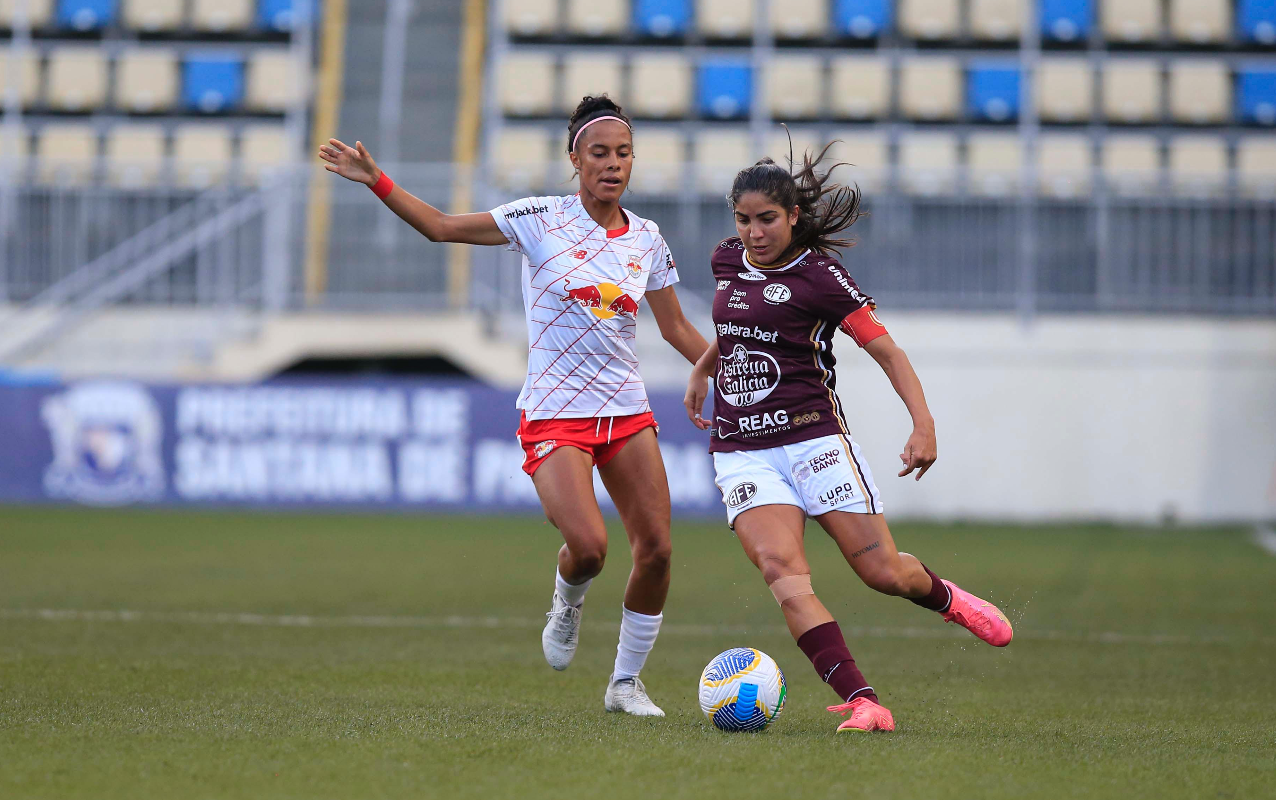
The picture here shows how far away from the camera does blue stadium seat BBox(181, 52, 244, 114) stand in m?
22.3

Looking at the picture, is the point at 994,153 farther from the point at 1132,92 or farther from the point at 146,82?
the point at 146,82

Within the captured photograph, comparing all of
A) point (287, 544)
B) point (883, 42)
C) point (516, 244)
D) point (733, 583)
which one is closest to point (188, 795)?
point (516, 244)

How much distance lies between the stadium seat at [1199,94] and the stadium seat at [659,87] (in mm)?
6865

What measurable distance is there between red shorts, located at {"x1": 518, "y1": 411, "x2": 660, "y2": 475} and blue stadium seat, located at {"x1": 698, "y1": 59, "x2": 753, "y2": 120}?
1640cm

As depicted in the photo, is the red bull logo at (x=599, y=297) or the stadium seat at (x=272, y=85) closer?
the red bull logo at (x=599, y=297)

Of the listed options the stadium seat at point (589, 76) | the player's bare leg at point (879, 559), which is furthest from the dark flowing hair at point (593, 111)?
the stadium seat at point (589, 76)

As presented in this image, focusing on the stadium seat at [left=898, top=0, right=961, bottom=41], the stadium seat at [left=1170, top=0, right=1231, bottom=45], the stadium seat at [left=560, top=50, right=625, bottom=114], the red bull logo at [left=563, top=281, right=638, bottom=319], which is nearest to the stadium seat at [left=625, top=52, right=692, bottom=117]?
the stadium seat at [left=560, top=50, right=625, bottom=114]

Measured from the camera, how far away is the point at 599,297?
19.6 ft

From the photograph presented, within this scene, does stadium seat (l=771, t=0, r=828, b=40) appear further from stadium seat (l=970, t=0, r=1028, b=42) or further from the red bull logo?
the red bull logo

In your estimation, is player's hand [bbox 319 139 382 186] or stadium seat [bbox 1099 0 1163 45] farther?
stadium seat [bbox 1099 0 1163 45]

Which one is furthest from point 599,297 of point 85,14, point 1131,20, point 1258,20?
point 85,14

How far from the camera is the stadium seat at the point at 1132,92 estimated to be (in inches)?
847

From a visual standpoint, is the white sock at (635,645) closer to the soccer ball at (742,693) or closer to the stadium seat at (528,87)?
the soccer ball at (742,693)

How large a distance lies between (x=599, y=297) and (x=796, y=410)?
94 centimetres
